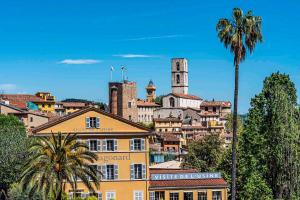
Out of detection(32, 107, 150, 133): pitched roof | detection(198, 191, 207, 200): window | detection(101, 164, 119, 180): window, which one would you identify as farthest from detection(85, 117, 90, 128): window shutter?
detection(198, 191, 207, 200): window

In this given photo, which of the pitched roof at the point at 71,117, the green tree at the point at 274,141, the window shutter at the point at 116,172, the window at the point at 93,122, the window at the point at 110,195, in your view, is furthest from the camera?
the green tree at the point at 274,141

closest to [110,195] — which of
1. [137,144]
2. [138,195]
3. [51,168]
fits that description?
[138,195]

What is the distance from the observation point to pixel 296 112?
6462 cm

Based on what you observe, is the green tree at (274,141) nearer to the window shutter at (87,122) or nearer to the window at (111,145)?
the window at (111,145)

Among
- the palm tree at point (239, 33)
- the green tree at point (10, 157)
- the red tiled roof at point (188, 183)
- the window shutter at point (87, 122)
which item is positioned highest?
the palm tree at point (239, 33)

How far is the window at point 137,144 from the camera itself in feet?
186

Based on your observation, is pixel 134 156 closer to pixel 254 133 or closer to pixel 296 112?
pixel 254 133

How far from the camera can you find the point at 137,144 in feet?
187

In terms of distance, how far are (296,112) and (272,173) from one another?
742 centimetres

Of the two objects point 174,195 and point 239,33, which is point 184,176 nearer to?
point 174,195

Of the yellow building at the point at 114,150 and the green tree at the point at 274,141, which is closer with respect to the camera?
the yellow building at the point at 114,150

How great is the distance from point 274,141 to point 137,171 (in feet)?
55.8

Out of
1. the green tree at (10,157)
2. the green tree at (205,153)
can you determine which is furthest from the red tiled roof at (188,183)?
the green tree at (205,153)

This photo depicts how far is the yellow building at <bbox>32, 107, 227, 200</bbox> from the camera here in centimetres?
5619
